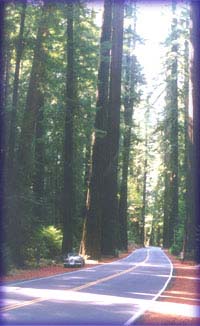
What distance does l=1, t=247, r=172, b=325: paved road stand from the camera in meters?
11.5

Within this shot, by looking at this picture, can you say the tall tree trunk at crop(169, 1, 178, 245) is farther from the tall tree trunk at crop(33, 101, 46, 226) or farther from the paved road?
the paved road

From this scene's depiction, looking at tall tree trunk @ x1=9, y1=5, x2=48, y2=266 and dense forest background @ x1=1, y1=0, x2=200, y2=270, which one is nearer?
tall tree trunk @ x1=9, y1=5, x2=48, y2=266

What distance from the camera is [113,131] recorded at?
39.4m

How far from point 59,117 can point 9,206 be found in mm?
12704

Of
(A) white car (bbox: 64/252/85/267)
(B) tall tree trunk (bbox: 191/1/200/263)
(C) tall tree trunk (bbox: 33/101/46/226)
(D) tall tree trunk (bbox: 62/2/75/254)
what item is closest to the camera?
(A) white car (bbox: 64/252/85/267)

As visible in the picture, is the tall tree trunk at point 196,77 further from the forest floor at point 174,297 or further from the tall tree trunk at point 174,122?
the tall tree trunk at point 174,122

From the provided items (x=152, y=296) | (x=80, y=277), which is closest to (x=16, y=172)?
(x=80, y=277)

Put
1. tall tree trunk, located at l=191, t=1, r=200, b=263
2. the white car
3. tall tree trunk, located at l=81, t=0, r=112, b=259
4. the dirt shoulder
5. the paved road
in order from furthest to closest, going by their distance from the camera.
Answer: tall tree trunk, located at l=81, t=0, r=112, b=259 → tall tree trunk, located at l=191, t=1, r=200, b=263 → the white car → the dirt shoulder → the paved road

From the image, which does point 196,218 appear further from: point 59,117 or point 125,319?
point 125,319

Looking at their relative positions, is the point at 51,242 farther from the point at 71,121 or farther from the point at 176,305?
the point at 176,305

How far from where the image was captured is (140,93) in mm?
54844

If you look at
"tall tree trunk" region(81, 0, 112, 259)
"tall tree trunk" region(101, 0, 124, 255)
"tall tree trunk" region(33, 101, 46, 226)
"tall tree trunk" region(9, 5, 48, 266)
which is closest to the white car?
"tall tree trunk" region(9, 5, 48, 266)

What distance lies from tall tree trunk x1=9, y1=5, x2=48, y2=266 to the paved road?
4448 millimetres

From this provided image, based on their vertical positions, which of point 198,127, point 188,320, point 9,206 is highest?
point 198,127
